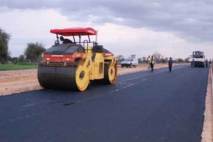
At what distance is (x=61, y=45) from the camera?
20.7 metres

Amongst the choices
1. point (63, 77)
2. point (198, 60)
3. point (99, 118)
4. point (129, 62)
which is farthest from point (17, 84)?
point (198, 60)

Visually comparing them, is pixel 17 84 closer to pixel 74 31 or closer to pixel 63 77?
pixel 74 31

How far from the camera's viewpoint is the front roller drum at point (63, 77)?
19.1 m

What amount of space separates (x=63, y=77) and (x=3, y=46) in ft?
199

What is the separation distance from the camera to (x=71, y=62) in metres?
19.4

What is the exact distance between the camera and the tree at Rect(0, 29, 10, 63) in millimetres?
77125

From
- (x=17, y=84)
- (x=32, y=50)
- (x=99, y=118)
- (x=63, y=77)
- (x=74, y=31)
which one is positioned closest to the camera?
(x=99, y=118)

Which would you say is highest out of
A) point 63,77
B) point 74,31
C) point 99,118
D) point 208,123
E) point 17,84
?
point 74,31

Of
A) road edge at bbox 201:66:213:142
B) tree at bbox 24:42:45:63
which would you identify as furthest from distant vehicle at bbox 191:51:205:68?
road edge at bbox 201:66:213:142

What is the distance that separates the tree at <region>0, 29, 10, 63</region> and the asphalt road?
6067 centimetres

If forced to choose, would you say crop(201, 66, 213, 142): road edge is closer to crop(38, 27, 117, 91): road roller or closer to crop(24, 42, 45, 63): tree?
crop(38, 27, 117, 91): road roller

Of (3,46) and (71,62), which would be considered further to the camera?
(3,46)

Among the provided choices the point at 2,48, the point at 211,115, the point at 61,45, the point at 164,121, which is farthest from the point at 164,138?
the point at 2,48

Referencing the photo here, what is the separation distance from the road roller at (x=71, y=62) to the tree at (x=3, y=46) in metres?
56.0
